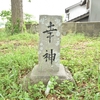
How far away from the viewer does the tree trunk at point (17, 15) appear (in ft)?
26.0

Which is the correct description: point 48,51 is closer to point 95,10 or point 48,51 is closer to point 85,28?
point 85,28

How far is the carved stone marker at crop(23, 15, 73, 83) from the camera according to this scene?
2.59 meters

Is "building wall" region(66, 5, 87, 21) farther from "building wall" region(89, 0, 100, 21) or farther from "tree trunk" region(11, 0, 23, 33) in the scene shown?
"tree trunk" region(11, 0, 23, 33)

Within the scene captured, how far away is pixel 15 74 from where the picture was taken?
2799 mm

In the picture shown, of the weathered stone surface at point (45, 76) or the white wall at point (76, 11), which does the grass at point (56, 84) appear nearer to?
the weathered stone surface at point (45, 76)

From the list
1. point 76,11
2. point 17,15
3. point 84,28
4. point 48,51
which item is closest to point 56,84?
point 48,51

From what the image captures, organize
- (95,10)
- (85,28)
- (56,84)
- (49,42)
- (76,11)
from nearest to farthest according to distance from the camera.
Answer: (56,84) → (49,42) → (85,28) → (95,10) → (76,11)

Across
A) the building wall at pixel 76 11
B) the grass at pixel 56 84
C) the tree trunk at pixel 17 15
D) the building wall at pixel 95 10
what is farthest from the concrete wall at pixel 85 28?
the building wall at pixel 76 11

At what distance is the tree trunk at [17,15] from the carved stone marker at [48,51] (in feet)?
18.4

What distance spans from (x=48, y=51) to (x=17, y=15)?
5722mm

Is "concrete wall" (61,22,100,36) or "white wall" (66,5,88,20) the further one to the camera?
"white wall" (66,5,88,20)

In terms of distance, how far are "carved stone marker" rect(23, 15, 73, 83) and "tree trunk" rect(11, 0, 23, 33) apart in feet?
18.4

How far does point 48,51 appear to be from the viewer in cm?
269

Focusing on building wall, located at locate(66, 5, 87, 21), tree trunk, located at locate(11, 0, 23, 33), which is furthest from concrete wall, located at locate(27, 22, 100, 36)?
building wall, located at locate(66, 5, 87, 21)
